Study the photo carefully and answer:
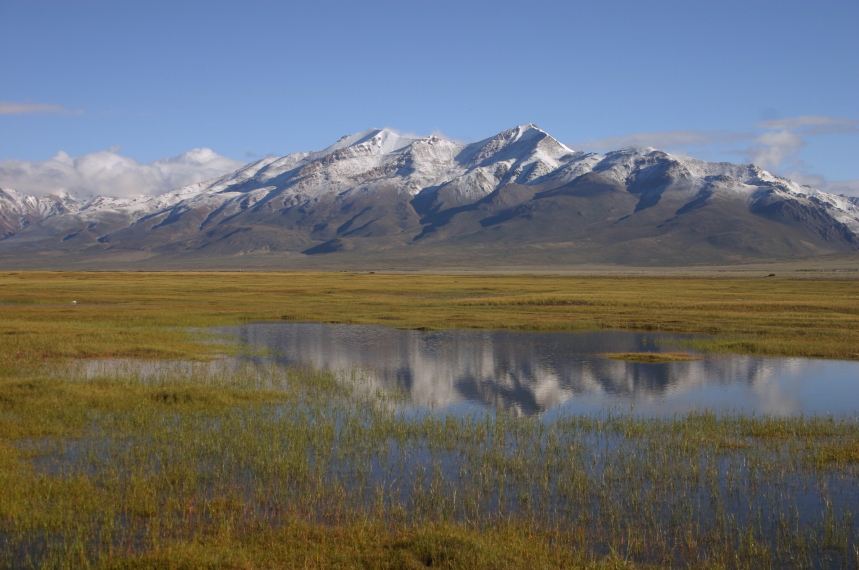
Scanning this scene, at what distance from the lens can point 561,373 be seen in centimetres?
3584

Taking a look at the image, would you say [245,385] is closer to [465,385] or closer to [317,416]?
[317,416]

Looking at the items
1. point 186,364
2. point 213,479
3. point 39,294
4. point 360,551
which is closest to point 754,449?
point 360,551

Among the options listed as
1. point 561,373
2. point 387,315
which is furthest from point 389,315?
point 561,373

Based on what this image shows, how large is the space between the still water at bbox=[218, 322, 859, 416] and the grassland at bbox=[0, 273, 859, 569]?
2.49 metres

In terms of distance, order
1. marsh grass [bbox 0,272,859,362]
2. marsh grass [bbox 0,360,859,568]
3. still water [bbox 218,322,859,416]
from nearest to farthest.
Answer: marsh grass [bbox 0,360,859,568] < still water [bbox 218,322,859,416] < marsh grass [bbox 0,272,859,362]

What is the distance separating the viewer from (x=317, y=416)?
24812 millimetres

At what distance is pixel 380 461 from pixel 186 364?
60.8ft

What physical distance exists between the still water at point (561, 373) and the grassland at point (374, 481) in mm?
2491

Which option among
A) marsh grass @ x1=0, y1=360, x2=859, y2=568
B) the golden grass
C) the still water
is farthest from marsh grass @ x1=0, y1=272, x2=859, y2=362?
marsh grass @ x1=0, y1=360, x2=859, y2=568

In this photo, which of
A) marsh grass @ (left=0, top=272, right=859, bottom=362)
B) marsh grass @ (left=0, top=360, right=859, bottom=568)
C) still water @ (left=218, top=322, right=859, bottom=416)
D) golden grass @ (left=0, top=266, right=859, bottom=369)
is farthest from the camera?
golden grass @ (left=0, top=266, right=859, bottom=369)

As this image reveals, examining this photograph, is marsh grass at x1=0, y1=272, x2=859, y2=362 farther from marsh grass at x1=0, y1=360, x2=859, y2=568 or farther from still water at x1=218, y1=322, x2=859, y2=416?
marsh grass at x1=0, y1=360, x2=859, y2=568

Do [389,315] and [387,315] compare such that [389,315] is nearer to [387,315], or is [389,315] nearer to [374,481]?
[387,315]

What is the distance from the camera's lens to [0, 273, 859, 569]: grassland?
13930 millimetres

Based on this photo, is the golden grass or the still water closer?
the still water
